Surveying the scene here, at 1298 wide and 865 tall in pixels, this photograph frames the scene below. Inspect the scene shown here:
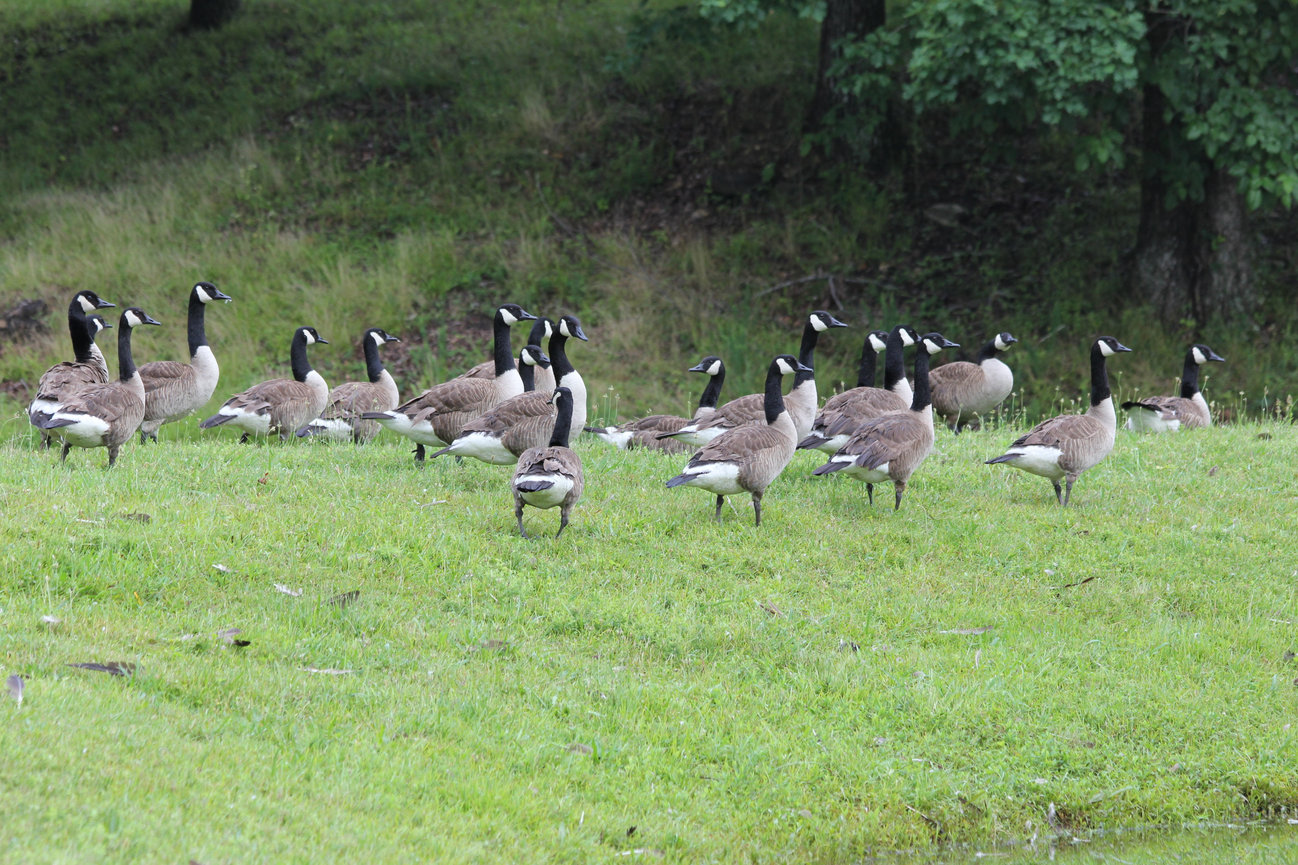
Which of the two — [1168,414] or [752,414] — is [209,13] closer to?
[752,414]

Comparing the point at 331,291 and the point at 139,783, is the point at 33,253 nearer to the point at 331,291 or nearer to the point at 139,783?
the point at 331,291

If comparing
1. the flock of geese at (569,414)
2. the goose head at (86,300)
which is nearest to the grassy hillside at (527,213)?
the flock of geese at (569,414)

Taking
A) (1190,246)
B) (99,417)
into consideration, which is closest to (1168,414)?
(1190,246)

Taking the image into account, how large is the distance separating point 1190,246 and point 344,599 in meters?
15.8

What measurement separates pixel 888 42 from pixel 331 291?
10022 mm

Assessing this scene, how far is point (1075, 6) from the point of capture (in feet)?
53.0

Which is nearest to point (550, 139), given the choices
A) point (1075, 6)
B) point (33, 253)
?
point (33, 253)

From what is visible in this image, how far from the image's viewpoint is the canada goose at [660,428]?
13539 mm

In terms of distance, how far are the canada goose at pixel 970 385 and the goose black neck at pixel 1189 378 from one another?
2.70 m

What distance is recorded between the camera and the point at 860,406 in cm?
1217

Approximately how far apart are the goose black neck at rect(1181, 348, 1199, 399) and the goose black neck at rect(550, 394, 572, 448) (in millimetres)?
10059

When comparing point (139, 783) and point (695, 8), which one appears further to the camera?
point (695, 8)

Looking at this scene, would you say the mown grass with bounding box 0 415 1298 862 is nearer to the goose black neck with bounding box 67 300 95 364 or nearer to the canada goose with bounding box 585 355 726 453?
the canada goose with bounding box 585 355 726 453

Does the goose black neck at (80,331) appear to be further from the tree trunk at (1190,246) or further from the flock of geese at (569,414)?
the tree trunk at (1190,246)
